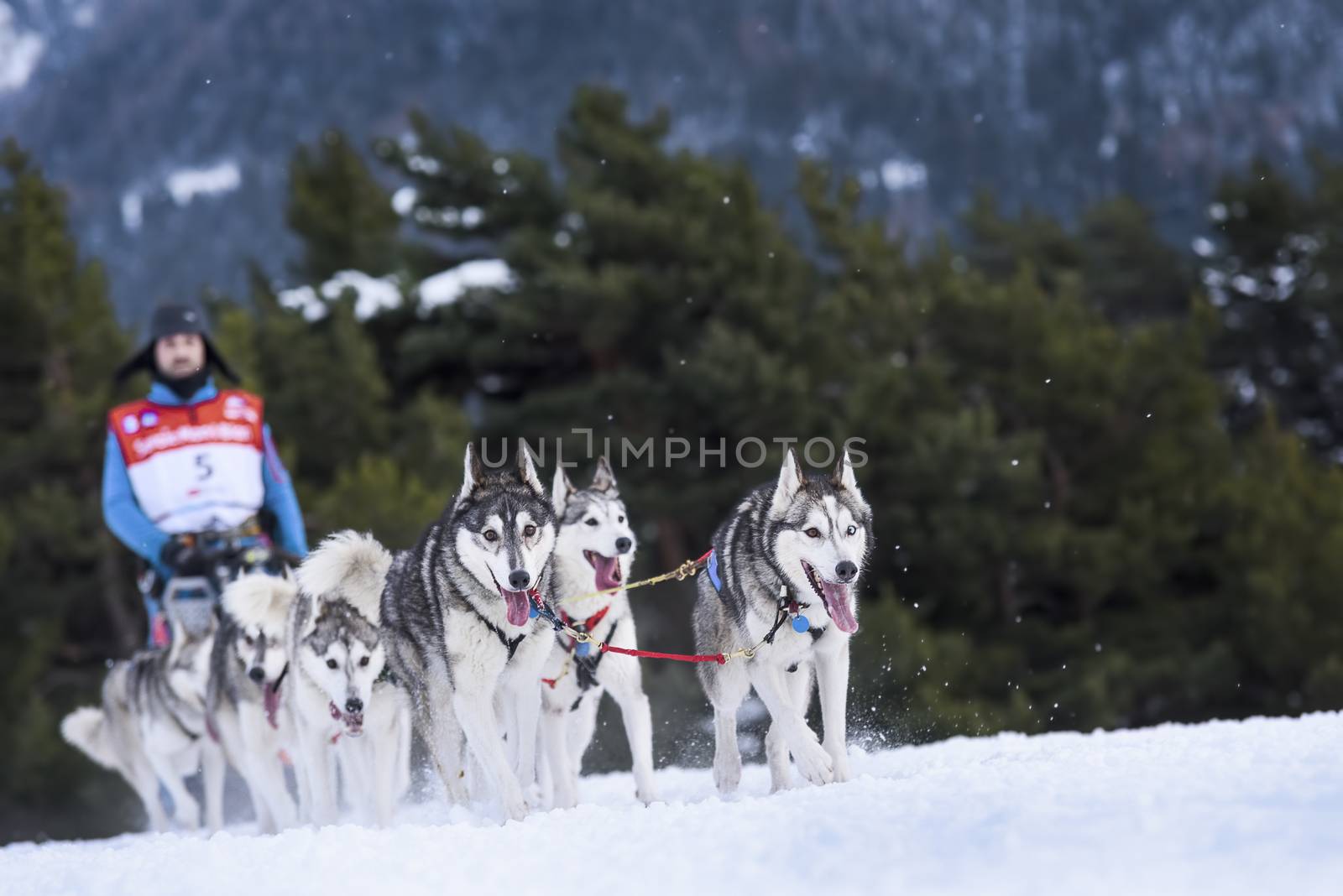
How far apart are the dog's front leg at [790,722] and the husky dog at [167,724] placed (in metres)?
3.01

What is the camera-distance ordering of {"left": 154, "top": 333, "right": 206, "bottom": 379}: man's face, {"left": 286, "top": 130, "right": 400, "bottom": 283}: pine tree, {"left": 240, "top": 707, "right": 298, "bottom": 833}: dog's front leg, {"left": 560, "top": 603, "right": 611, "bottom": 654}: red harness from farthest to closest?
{"left": 286, "top": 130, "right": 400, "bottom": 283}: pine tree → {"left": 154, "top": 333, "right": 206, "bottom": 379}: man's face → {"left": 240, "top": 707, "right": 298, "bottom": 833}: dog's front leg → {"left": 560, "top": 603, "right": 611, "bottom": 654}: red harness

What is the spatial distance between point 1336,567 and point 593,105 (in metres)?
12.8

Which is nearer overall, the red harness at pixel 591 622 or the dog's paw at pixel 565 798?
the dog's paw at pixel 565 798

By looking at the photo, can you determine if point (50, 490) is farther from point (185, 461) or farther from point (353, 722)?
point (353, 722)

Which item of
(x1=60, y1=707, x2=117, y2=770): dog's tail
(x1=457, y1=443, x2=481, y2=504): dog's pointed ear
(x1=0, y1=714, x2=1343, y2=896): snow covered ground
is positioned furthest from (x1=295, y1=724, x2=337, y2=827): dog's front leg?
(x1=60, y1=707, x2=117, y2=770): dog's tail

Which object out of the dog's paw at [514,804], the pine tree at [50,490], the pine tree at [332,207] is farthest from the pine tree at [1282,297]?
the dog's paw at [514,804]

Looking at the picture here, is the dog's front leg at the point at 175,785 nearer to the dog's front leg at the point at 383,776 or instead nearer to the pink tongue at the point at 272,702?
the pink tongue at the point at 272,702

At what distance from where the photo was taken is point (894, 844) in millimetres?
3283

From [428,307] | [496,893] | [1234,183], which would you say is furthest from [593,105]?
[496,893]

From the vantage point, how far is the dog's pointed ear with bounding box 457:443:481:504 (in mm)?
5043

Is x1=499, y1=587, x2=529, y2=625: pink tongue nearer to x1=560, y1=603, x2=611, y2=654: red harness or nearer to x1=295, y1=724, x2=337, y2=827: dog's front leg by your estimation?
x1=560, y1=603, x2=611, y2=654: red harness

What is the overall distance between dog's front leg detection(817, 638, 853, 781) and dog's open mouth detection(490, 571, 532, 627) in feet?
3.65

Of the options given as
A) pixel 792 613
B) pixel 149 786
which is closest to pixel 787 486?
pixel 792 613

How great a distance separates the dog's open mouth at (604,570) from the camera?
17.9 ft
